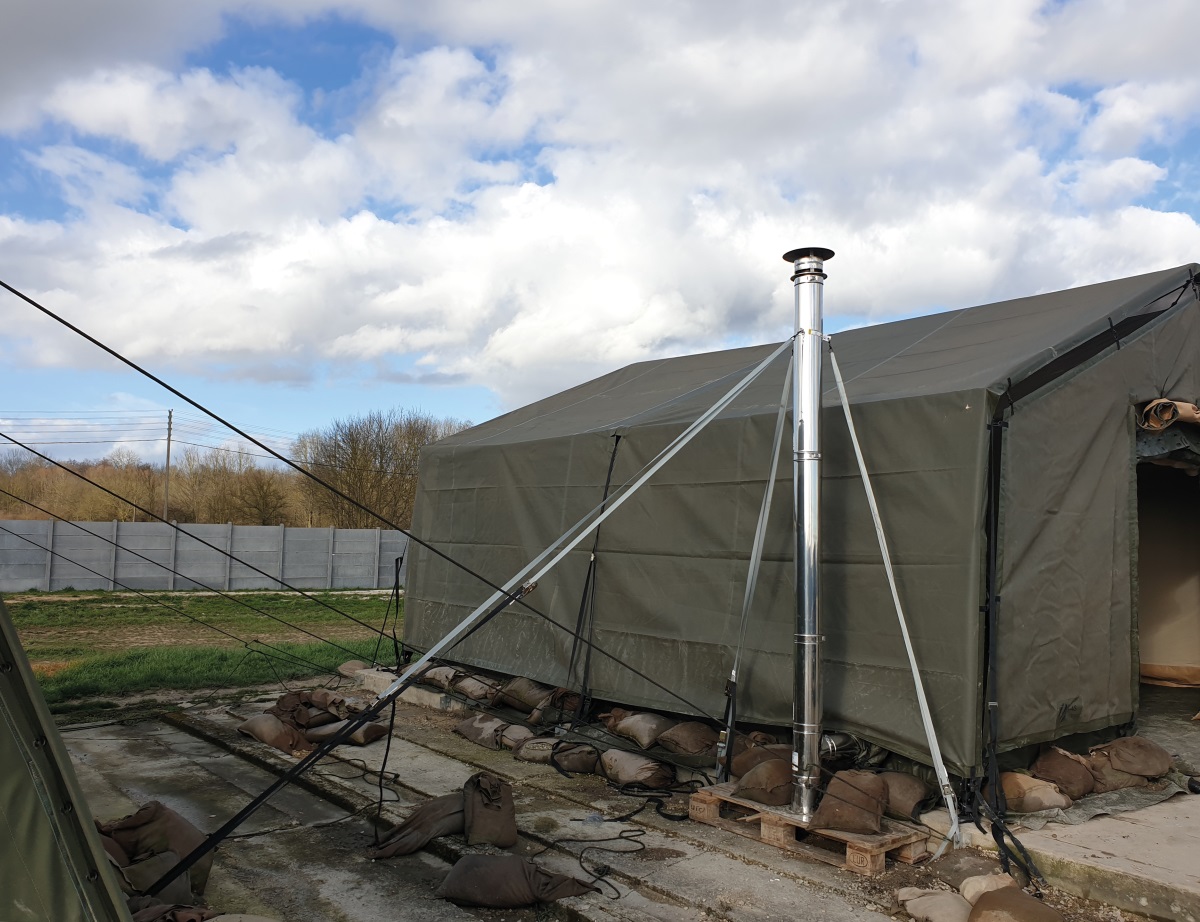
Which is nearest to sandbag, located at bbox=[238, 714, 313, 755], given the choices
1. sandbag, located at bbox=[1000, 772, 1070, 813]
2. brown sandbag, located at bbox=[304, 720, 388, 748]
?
brown sandbag, located at bbox=[304, 720, 388, 748]

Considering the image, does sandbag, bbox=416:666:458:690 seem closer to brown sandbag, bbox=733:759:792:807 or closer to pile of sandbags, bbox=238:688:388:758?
pile of sandbags, bbox=238:688:388:758

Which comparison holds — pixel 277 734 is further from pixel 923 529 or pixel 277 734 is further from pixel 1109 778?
pixel 1109 778

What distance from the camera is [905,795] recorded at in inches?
189

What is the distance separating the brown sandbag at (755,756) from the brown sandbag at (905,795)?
2.28 ft

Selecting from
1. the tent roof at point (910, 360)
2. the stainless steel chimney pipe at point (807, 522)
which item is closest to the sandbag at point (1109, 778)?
the stainless steel chimney pipe at point (807, 522)

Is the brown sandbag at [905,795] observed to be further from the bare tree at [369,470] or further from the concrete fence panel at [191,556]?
the bare tree at [369,470]

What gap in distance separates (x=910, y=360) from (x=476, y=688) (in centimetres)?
452

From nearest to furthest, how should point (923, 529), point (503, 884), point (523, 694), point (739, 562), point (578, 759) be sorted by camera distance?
point (503, 884) < point (923, 529) < point (739, 562) < point (578, 759) < point (523, 694)

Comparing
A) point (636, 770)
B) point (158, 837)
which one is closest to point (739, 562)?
point (636, 770)

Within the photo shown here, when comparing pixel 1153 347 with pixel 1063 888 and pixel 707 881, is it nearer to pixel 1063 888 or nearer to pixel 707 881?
pixel 1063 888

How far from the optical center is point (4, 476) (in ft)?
179

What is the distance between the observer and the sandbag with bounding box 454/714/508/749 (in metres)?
7.09

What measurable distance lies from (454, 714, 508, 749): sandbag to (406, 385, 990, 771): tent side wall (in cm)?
52

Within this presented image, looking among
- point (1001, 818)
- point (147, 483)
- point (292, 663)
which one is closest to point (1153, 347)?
point (1001, 818)
